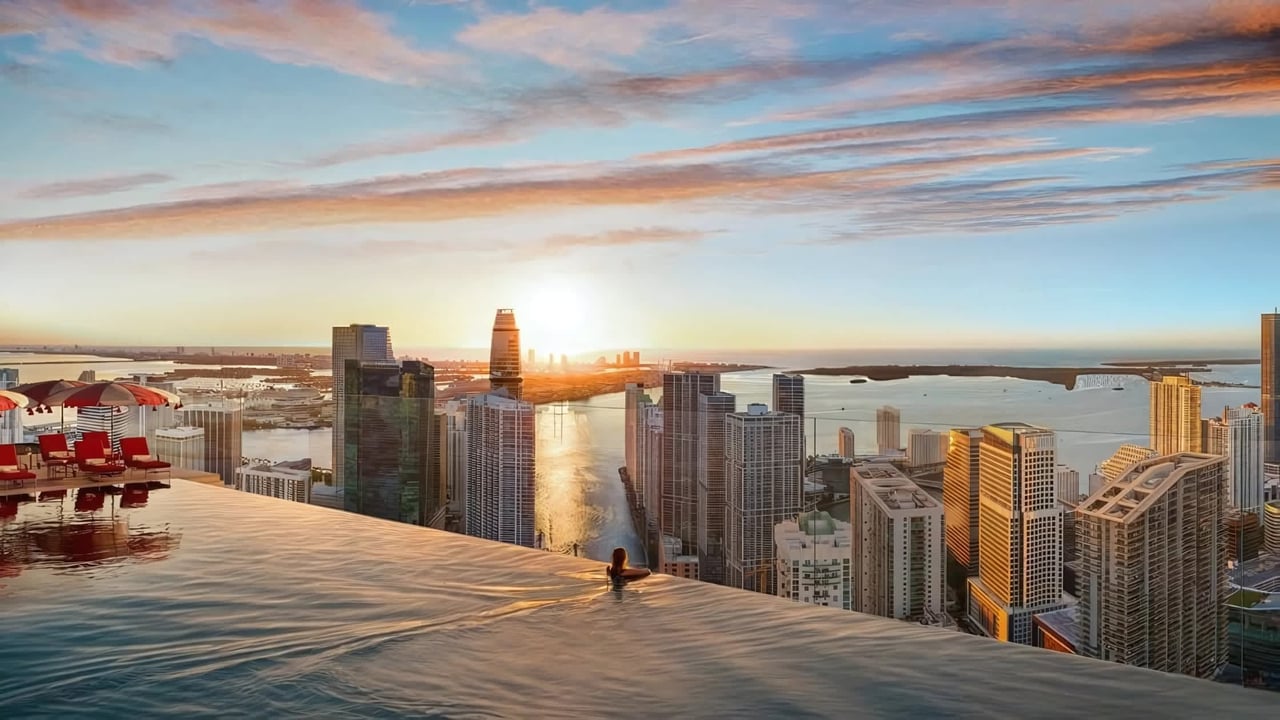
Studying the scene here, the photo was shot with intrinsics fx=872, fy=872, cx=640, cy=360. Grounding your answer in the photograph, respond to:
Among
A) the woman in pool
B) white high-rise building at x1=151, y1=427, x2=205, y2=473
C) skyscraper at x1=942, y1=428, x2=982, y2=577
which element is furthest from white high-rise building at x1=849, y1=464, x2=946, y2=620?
white high-rise building at x1=151, y1=427, x2=205, y2=473

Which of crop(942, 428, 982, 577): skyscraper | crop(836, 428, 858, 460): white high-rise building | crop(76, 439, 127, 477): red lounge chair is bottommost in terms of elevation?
crop(76, 439, 127, 477): red lounge chair

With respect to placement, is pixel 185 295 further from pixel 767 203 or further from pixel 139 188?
pixel 767 203

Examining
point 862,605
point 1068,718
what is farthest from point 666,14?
point 1068,718

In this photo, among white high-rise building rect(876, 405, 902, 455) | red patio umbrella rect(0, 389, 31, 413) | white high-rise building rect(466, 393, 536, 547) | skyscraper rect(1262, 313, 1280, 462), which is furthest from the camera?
red patio umbrella rect(0, 389, 31, 413)

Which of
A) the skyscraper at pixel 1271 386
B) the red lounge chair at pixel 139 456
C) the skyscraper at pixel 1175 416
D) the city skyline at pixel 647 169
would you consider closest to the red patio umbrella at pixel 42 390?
the red lounge chair at pixel 139 456

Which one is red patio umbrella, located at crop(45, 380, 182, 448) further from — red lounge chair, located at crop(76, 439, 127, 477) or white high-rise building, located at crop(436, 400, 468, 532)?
white high-rise building, located at crop(436, 400, 468, 532)

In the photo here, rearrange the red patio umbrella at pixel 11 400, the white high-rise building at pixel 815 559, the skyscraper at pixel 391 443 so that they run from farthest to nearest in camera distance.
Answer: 1. the red patio umbrella at pixel 11 400
2. the skyscraper at pixel 391 443
3. the white high-rise building at pixel 815 559

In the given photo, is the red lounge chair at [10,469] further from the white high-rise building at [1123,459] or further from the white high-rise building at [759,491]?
the white high-rise building at [1123,459]
